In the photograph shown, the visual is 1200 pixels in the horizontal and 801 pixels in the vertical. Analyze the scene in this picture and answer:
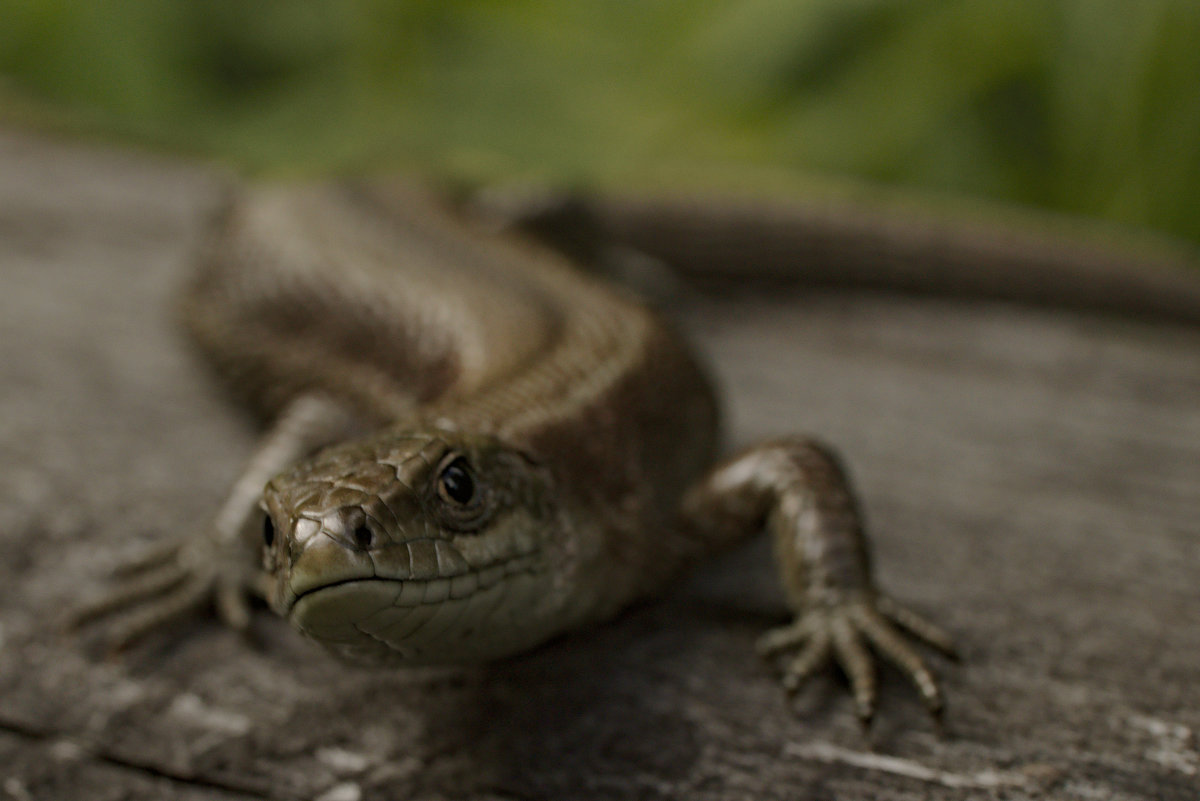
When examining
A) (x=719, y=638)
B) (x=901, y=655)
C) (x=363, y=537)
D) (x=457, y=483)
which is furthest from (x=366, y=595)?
(x=901, y=655)

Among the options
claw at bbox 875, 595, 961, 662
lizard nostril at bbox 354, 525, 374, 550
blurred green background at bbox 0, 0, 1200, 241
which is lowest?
claw at bbox 875, 595, 961, 662

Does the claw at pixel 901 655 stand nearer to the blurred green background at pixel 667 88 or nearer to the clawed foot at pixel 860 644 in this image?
the clawed foot at pixel 860 644

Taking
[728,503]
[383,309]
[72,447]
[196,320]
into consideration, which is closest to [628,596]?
[728,503]

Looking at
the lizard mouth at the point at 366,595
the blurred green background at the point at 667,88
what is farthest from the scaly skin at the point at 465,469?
the blurred green background at the point at 667,88

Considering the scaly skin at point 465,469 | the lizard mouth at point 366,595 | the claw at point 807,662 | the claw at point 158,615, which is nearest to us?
the lizard mouth at point 366,595

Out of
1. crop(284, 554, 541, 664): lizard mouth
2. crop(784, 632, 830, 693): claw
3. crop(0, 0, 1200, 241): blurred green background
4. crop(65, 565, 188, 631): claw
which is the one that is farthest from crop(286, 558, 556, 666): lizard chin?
crop(0, 0, 1200, 241): blurred green background

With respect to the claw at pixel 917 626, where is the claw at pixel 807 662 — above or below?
below

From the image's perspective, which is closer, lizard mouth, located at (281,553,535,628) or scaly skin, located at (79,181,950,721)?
lizard mouth, located at (281,553,535,628)

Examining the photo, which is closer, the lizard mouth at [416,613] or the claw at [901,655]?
the lizard mouth at [416,613]

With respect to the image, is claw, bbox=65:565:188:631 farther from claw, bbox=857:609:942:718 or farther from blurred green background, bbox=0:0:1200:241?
blurred green background, bbox=0:0:1200:241
